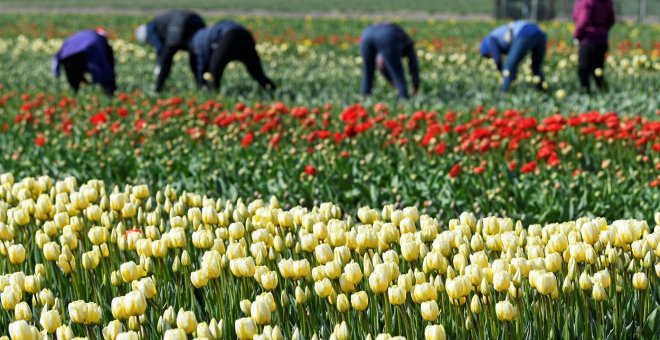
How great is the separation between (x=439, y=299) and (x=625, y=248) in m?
0.69

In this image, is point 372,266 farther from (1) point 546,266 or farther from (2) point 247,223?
(2) point 247,223

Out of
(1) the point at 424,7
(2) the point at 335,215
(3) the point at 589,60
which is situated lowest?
(1) the point at 424,7

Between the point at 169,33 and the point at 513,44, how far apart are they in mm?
4239

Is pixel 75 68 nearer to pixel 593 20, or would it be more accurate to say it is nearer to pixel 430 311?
pixel 593 20

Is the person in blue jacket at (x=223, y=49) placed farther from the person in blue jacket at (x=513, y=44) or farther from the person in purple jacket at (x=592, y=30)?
the person in purple jacket at (x=592, y=30)

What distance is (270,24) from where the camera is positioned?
23875 millimetres

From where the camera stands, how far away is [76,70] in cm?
1095

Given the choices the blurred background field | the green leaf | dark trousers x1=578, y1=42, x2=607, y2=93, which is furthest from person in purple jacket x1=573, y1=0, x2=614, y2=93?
the blurred background field

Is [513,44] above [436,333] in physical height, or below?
below

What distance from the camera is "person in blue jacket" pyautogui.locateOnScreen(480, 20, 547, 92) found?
10531 mm

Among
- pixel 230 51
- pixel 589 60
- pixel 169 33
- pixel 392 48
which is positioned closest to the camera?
pixel 392 48

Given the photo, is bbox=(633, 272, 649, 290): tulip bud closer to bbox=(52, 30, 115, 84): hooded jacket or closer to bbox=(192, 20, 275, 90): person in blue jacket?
bbox=(192, 20, 275, 90): person in blue jacket

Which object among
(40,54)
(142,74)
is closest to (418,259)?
(142,74)

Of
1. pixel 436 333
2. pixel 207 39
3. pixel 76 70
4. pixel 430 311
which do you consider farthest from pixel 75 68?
pixel 436 333
